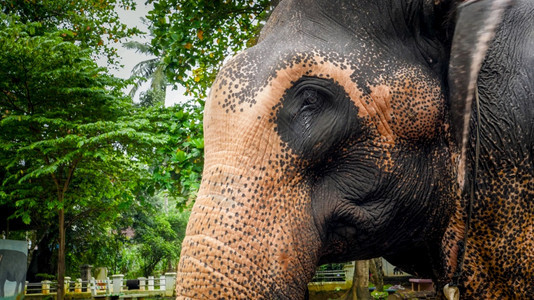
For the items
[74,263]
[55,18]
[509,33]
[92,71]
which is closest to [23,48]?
[92,71]

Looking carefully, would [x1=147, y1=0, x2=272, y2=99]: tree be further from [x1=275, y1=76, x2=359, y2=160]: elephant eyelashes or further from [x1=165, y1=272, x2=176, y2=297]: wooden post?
[x1=165, y1=272, x2=176, y2=297]: wooden post

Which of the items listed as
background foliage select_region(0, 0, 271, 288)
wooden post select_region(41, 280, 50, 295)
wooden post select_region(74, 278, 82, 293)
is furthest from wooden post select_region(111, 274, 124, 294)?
background foliage select_region(0, 0, 271, 288)

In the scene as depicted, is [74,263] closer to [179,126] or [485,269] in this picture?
[179,126]

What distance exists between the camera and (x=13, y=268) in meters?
13.2

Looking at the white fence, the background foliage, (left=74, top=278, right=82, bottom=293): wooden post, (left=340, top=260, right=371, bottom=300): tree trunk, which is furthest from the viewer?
(left=74, top=278, right=82, bottom=293): wooden post

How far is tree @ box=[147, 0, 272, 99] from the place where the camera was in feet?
20.3

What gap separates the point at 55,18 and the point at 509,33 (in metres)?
16.6

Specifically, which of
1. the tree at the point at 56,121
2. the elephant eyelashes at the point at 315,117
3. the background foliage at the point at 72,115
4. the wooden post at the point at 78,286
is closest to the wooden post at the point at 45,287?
the wooden post at the point at 78,286

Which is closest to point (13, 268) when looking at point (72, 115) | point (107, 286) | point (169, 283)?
point (72, 115)

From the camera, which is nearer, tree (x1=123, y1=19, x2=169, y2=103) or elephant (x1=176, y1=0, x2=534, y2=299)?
elephant (x1=176, y1=0, x2=534, y2=299)

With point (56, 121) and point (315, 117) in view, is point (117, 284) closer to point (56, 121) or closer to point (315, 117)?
point (56, 121)

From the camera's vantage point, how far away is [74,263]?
884 inches

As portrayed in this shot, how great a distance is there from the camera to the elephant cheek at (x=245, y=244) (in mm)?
1304

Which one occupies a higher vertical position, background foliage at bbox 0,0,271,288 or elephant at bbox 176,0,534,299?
background foliage at bbox 0,0,271,288
